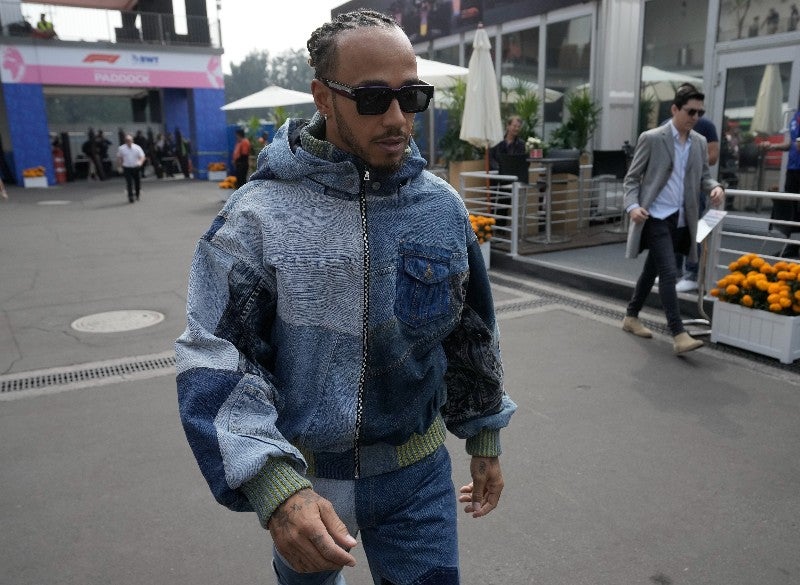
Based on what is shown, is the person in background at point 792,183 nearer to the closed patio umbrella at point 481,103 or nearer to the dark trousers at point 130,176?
the closed patio umbrella at point 481,103

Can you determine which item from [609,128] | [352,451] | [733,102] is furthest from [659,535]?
[609,128]

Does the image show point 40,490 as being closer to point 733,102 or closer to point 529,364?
point 529,364

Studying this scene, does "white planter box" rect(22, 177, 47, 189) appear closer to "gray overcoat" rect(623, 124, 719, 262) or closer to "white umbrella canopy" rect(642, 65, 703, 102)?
"white umbrella canopy" rect(642, 65, 703, 102)

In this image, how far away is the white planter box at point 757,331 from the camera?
206 inches

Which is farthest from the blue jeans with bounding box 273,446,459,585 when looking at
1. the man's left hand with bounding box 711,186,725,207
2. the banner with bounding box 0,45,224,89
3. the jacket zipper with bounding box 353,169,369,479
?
the banner with bounding box 0,45,224,89

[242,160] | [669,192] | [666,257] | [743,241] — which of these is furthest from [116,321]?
[242,160]

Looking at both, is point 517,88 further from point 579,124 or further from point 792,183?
point 792,183

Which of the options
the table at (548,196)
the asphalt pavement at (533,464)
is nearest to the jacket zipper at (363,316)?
the asphalt pavement at (533,464)

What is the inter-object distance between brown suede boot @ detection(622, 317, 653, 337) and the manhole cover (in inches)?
178

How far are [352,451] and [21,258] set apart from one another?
35.7 feet

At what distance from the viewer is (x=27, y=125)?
25.2m

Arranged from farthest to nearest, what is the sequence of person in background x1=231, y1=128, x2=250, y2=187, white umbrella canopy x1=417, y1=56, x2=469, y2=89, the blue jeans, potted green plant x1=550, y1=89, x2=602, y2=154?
1. person in background x1=231, y1=128, x2=250, y2=187
2. white umbrella canopy x1=417, y1=56, x2=469, y2=89
3. potted green plant x1=550, y1=89, x2=602, y2=154
4. the blue jeans

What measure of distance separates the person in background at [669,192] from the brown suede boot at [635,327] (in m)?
0.39

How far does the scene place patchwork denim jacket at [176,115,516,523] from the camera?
1.33 m
